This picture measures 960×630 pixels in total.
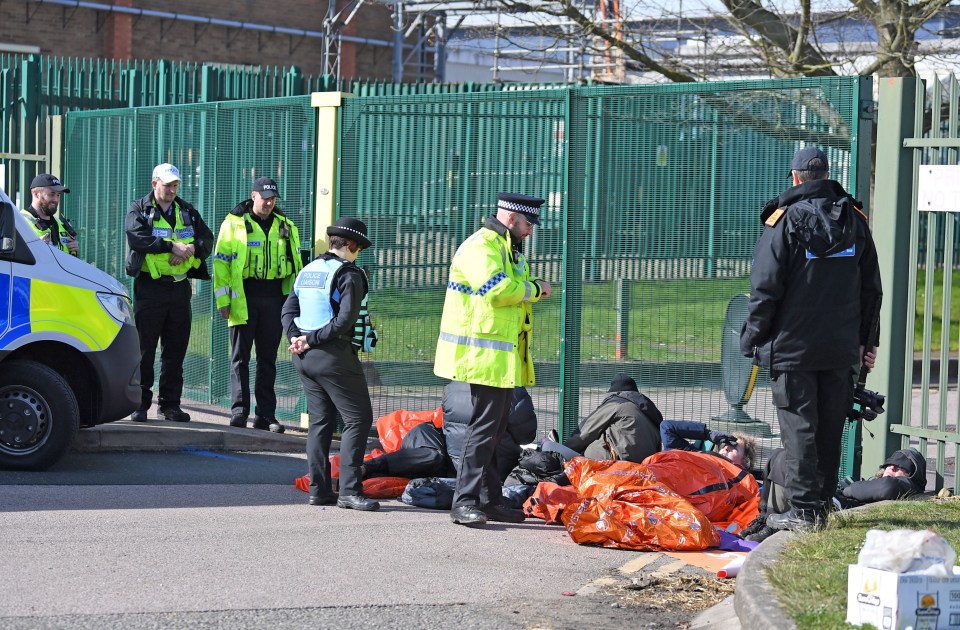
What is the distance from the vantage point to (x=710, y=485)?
27.2ft

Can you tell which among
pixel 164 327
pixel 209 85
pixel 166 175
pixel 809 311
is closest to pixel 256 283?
pixel 164 327

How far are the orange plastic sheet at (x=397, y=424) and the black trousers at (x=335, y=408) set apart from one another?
1395 mm

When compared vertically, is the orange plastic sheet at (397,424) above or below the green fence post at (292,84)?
below

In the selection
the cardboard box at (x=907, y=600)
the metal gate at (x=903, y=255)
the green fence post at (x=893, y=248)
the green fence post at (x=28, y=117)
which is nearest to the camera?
the cardboard box at (x=907, y=600)

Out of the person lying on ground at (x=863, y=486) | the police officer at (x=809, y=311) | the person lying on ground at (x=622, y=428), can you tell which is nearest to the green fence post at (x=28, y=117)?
the person lying on ground at (x=622, y=428)

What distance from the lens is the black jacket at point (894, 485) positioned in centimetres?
827

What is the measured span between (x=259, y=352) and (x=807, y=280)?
5.36 meters

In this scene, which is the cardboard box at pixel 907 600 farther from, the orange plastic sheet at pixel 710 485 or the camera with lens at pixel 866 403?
the orange plastic sheet at pixel 710 485

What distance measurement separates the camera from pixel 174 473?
934 centimetres

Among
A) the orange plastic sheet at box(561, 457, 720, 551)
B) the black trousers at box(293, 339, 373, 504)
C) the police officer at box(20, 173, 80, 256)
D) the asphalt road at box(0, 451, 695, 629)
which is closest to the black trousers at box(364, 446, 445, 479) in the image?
the asphalt road at box(0, 451, 695, 629)

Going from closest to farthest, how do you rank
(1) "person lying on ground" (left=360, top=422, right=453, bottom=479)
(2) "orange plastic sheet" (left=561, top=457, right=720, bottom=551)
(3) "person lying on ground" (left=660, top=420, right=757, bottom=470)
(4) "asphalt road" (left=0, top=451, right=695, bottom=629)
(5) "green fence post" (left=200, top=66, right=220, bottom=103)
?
(4) "asphalt road" (left=0, top=451, right=695, bottom=629), (2) "orange plastic sheet" (left=561, top=457, right=720, bottom=551), (1) "person lying on ground" (left=360, top=422, right=453, bottom=479), (3) "person lying on ground" (left=660, top=420, right=757, bottom=470), (5) "green fence post" (left=200, top=66, right=220, bottom=103)

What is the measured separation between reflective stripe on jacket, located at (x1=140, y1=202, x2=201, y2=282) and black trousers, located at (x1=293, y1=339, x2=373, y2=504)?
2917 mm

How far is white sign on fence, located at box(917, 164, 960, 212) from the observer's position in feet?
27.3

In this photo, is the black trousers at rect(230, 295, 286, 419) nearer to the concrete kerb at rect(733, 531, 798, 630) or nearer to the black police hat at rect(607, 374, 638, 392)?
the black police hat at rect(607, 374, 638, 392)
